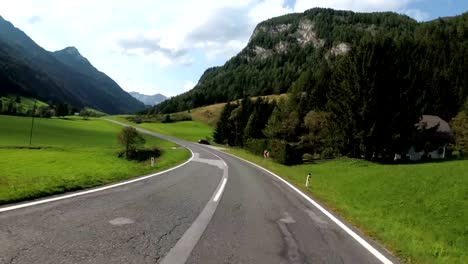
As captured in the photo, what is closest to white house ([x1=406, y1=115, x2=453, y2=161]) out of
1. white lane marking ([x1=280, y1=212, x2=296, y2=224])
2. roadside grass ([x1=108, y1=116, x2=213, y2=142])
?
white lane marking ([x1=280, y1=212, x2=296, y2=224])

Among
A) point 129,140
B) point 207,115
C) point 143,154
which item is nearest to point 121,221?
point 129,140

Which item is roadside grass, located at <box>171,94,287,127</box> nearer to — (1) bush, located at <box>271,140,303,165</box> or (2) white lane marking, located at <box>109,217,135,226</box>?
(1) bush, located at <box>271,140,303,165</box>

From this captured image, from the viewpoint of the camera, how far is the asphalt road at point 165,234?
→ 19.0ft

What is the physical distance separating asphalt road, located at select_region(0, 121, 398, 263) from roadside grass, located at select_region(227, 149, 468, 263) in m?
1.01

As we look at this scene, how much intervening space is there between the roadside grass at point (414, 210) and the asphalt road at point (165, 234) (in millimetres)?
1013

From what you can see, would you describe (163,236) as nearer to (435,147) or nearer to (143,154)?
(435,147)

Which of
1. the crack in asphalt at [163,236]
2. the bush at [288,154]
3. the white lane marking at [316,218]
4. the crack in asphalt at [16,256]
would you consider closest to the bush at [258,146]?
the bush at [288,154]

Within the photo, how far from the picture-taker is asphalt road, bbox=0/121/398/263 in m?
5.79

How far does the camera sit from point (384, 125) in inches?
1495

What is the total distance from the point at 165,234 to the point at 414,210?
10540mm

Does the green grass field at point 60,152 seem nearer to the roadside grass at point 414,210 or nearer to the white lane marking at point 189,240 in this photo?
the roadside grass at point 414,210

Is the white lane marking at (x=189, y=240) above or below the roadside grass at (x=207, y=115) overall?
below

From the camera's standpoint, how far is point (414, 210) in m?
14.6

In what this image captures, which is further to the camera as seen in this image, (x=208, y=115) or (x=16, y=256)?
(x=208, y=115)
